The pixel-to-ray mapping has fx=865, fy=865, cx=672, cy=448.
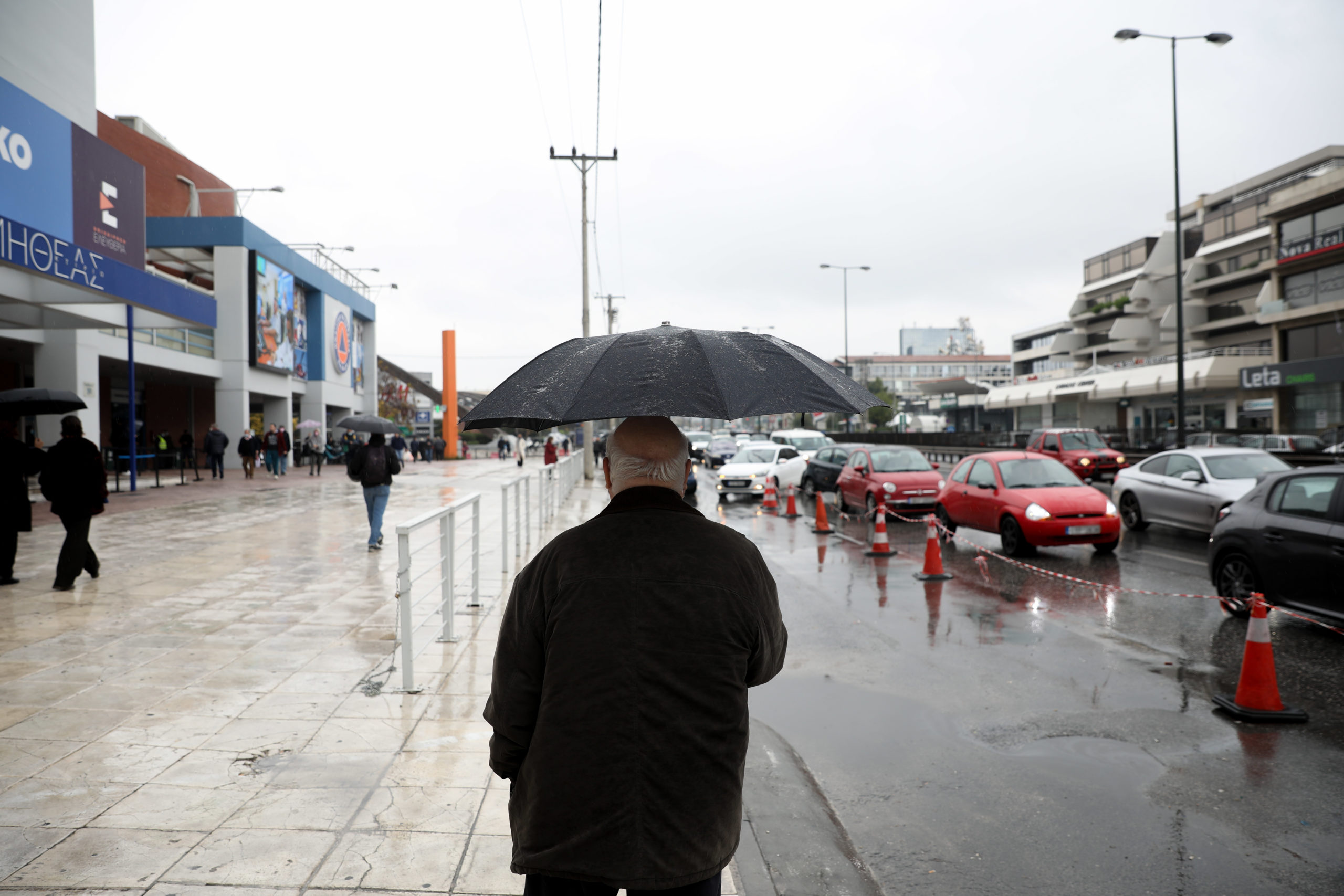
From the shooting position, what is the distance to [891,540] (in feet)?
47.1

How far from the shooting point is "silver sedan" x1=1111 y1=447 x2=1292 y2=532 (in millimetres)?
12352

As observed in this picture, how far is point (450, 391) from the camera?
53125mm

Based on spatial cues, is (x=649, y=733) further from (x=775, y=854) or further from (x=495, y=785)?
(x=495, y=785)

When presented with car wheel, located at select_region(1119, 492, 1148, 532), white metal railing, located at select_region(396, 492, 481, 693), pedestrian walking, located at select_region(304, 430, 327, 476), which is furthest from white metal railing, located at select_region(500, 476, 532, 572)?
pedestrian walking, located at select_region(304, 430, 327, 476)

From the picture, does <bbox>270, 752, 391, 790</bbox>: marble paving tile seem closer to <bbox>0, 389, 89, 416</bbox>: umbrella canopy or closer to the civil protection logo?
<bbox>0, 389, 89, 416</bbox>: umbrella canopy

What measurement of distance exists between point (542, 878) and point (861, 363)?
122m

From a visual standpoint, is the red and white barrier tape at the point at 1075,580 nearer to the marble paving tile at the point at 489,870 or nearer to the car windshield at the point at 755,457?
the marble paving tile at the point at 489,870

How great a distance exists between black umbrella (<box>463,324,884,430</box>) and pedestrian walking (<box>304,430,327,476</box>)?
1267 inches

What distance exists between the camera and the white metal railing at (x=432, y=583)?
5391mm

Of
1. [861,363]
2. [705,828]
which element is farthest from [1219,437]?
[861,363]

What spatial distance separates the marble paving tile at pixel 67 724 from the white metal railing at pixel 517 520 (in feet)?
17.5

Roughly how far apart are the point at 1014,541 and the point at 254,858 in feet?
34.6

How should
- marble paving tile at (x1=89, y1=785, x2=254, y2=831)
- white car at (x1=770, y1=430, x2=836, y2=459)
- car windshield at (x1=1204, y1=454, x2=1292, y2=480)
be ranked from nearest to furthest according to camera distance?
marble paving tile at (x1=89, y1=785, x2=254, y2=831), car windshield at (x1=1204, y1=454, x2=1292, y2=480), white car at (x1=770, y1=430, x2=836, y2=459)

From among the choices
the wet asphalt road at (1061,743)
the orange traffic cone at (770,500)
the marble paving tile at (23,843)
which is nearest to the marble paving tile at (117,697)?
the marble paving tile at (23,843)
